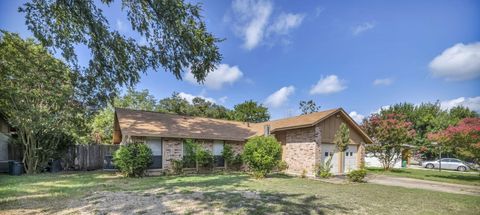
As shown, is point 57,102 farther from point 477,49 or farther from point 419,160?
point 419,160

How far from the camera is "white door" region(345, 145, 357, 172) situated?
1772 centimetres

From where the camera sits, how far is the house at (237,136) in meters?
14.8

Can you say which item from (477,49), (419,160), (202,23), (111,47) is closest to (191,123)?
(111,47)

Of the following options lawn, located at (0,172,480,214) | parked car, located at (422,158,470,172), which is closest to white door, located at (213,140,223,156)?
lawn, located at (0,172,480,214)

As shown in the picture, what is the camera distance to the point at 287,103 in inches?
1494

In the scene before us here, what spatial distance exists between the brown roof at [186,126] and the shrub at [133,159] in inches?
31.3

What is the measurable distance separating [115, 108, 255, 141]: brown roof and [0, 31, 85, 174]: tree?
2977 millimetres

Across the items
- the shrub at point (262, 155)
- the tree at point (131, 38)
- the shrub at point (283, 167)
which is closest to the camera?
the tree at point (131, 38)

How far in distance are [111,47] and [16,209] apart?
16.7 feet

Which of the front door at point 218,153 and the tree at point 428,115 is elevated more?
the tree at point 428,115

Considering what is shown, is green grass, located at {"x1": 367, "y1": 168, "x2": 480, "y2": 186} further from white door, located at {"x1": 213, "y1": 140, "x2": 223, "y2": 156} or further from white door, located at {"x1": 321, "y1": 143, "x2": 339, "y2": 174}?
white door, located at {"x1": 213, "y1": 140, "x2": 223, "y2": 156}

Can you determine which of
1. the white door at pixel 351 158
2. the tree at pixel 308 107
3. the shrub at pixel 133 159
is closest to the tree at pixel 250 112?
the tree at pixel 308 107

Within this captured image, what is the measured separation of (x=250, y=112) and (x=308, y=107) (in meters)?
15.5

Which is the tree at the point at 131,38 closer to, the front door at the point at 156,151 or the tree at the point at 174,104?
the front door at the point at 156,151
